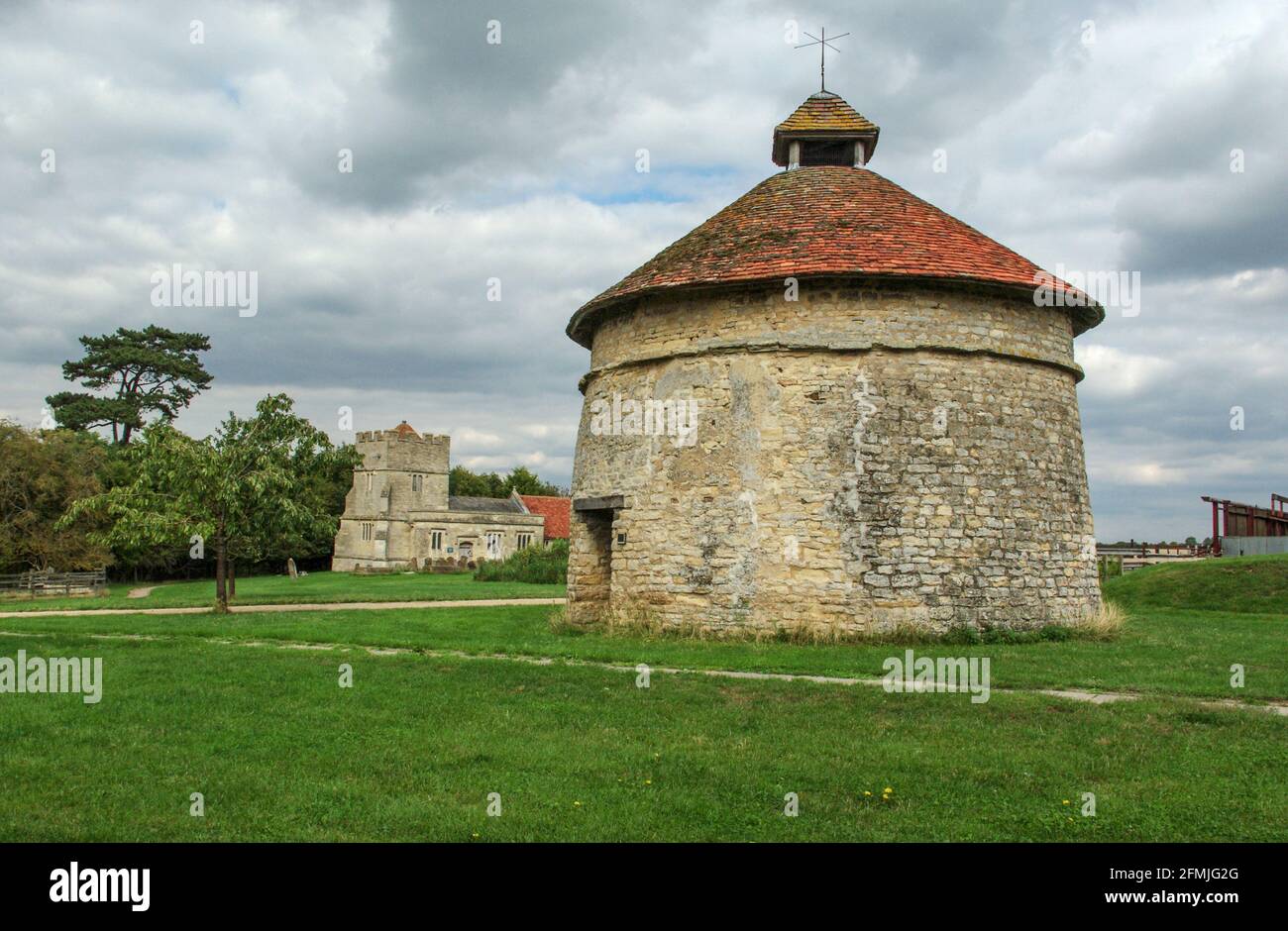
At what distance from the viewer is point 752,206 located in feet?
55.0

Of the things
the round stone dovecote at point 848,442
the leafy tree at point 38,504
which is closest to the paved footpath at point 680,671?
the round stone dovecote at point 848,442

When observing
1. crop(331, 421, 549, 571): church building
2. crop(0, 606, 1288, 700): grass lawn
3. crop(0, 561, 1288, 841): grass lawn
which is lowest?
crop(0, 606, 1288, 700): grass lawn

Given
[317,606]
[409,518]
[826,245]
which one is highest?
[826,245]

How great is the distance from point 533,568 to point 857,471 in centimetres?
2742

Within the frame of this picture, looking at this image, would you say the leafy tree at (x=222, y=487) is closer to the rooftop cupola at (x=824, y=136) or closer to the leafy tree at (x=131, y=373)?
the rooftop cupola at (x=824, y=136)

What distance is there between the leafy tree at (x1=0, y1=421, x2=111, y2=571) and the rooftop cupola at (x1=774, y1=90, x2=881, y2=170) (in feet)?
96.5

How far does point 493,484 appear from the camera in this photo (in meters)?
84.9

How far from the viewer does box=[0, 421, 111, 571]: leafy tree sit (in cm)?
3538

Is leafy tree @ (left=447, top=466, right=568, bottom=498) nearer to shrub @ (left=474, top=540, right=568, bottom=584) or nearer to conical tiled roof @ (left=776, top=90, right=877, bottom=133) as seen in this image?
shrub @ (left=474, top=540, right=568, bottom=584)

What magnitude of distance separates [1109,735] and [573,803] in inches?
173

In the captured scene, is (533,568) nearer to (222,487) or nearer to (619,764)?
(222,487)

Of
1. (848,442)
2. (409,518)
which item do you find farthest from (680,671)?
(409,518)

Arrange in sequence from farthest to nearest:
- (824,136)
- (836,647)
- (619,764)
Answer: (824,136)
(836,647)
(619,764)

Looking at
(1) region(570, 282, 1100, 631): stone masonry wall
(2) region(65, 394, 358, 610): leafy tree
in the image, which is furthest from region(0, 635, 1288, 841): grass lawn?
(2) region(65, 394, 358, 610): leafy tree
